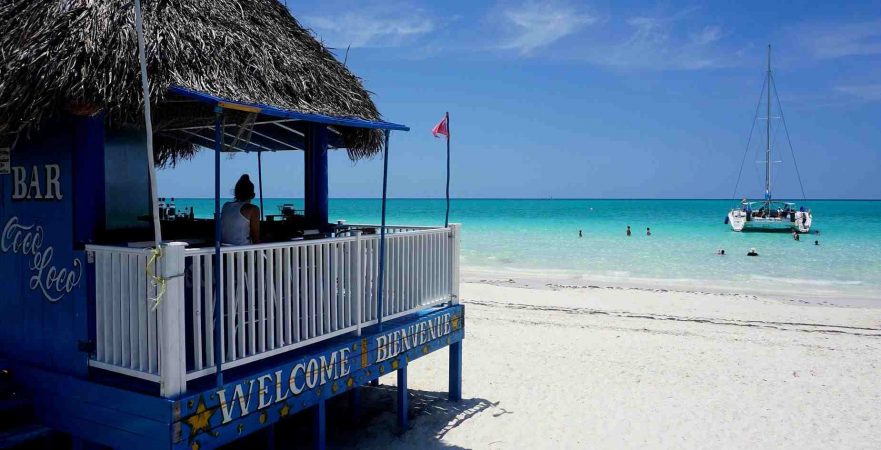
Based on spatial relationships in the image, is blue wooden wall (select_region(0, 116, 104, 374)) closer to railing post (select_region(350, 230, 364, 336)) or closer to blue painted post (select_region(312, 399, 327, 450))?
blue painted post (select_region(312, 399, 327, 450))

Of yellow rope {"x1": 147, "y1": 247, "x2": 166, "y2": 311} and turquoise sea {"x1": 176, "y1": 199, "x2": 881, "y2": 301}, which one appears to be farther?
turquoise sea {"x1": 176, "y1": 199, "x2": 881, "y2": 301}

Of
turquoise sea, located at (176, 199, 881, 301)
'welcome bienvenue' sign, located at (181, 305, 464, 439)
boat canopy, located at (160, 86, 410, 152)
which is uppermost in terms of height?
boat canopy, located at (160, 86, 410, 152)

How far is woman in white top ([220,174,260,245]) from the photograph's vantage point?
5.46 metres

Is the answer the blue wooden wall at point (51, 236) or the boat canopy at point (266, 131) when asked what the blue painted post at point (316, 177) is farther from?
the blue wooden wall at point (51, 236)

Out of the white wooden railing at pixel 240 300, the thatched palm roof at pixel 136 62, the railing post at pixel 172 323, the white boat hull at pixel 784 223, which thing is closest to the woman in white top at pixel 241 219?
the white wooden railing at pixel 240 300

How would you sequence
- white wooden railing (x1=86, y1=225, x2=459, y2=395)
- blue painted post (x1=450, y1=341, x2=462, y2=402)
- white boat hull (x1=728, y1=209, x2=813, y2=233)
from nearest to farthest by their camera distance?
white wooden railing (x1=86, y1=225, x2=459, y2=395) → blue painted post (x1=450, y1=341, x2=462, y2=402) → white boat hull (x1=728, y1=209, x2=813, y2=233)

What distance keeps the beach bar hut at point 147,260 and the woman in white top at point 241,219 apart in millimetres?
325

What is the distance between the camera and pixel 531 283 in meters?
21.7

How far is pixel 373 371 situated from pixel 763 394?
18.4 feet

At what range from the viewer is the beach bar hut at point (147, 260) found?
4.17m

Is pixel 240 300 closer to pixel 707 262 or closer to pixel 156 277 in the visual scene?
pixel 156 277

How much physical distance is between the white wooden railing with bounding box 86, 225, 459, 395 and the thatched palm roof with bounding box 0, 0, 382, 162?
→ 3.44 ft

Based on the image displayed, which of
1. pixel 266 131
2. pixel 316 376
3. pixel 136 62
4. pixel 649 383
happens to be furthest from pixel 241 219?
pixel 649 383

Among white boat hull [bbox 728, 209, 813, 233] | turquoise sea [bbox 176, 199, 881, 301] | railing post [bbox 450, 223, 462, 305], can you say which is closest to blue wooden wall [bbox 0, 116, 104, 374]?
railing post [bbox 450, 223, 462, 305]
